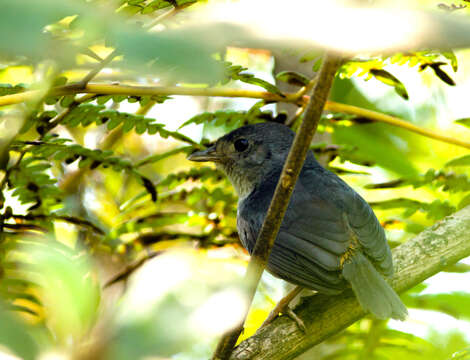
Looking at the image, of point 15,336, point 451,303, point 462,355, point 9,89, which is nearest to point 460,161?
point 451,303

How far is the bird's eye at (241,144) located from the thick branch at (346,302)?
42.5 inches

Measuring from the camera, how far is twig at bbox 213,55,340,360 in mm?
1133

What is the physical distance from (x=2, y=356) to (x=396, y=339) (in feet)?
9.21

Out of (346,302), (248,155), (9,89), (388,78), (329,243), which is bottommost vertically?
(346,302)

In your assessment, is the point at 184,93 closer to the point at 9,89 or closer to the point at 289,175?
the point at 9,89

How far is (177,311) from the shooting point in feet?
1.80

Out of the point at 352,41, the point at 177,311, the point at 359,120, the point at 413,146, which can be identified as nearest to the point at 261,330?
the point at 359,120

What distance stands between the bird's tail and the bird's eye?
114cm

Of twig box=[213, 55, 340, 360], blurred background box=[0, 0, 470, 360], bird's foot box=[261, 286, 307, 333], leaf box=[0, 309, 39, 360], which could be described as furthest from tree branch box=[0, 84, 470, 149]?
leaf box=[0, 309, 39, 360]

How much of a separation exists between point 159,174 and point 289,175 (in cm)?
371

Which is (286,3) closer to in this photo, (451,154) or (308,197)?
(308,197)

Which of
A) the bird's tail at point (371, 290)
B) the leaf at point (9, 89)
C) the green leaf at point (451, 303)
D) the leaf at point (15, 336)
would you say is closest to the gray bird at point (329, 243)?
the bird's tail at point (371, 290)

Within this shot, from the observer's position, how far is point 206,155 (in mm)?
3189

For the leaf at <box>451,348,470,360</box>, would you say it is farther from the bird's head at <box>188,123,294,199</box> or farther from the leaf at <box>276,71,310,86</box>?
the bird's head at <box>188,123,294,199</box>
